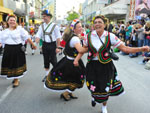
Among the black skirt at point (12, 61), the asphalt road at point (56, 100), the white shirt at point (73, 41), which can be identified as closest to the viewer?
the white shirt at point (73, 41)

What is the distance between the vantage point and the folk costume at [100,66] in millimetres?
2623

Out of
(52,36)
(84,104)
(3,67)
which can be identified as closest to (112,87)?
(84,104)

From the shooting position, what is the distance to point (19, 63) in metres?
4.20

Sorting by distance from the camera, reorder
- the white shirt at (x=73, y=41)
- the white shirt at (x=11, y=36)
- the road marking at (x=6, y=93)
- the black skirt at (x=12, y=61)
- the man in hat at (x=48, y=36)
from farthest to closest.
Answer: the man in hat at (x=48, y=36) → the black skirt at (x=12, y=61) → the white shirt at (x=11, y=36) → the road marking at (x=6, y=93) → the white shirt at (x=73, y=41)

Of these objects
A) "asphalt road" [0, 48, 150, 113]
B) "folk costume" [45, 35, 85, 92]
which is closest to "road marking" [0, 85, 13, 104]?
"asphalt road" [0, 48, 150, 113]

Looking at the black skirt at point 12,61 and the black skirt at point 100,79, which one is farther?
the black skirt at point 12,61

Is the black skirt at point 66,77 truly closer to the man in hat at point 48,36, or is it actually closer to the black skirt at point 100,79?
the black skirt at point 100,79

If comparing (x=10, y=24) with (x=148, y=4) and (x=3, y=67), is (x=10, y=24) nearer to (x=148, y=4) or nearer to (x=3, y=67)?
(x=3, y=67)

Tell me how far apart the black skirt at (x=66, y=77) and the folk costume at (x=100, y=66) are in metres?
0.52

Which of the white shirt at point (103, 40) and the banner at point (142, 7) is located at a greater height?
the banner at point (142, 7)

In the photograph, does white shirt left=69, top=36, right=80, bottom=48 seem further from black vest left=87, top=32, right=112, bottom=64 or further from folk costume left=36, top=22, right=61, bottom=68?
folk costume left=36, top=22, right=61, bottom=68

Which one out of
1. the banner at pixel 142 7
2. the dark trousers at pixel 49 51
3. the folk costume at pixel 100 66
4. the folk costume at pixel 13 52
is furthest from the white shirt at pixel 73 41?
the banner at pixel 142 7

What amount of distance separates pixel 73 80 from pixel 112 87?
2.75 ft

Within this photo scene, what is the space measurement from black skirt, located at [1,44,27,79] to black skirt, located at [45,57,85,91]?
1267 mm
